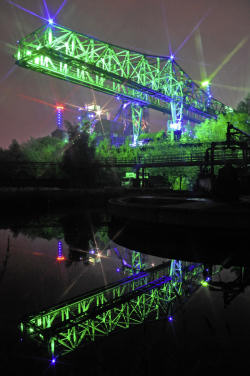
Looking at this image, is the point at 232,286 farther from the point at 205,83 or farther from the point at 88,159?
the point at 205,83

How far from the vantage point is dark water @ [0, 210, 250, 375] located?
198cm

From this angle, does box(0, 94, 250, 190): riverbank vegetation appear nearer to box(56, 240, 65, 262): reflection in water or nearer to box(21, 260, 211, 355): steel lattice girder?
box(56, 240, 65, 262): reflection in water

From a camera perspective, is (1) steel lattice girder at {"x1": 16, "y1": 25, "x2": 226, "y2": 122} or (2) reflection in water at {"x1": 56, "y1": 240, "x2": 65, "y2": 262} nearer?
(2) reflection in water at {"x1": 56, "y1": 240, "x2": 65, "y2": 262}

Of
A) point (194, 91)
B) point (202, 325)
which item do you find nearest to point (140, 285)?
point (202, 325)

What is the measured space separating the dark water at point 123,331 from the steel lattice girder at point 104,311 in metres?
0.12

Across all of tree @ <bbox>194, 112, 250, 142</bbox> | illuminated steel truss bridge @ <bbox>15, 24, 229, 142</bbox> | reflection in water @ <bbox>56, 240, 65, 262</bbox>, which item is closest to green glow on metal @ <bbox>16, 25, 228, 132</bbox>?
illuminated steel truss bridge @ <bbox>15, 24, 229, 142</bbox>

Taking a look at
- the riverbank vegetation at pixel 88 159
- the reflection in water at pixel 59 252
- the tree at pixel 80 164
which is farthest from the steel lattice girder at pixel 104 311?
the tree at pixel 80 164

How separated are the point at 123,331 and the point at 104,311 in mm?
384

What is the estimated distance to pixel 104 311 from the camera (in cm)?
281

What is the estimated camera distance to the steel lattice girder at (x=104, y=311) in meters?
2.35

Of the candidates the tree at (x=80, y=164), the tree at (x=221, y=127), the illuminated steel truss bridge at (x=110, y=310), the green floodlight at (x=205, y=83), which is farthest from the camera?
the green floodlight at (x=205, y=83)

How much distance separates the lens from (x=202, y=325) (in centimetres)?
257

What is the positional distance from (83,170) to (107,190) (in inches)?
307

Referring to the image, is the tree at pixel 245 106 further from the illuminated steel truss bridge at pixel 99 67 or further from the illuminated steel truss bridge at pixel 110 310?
the illuminated steel truss bridge at pixel 110 310
